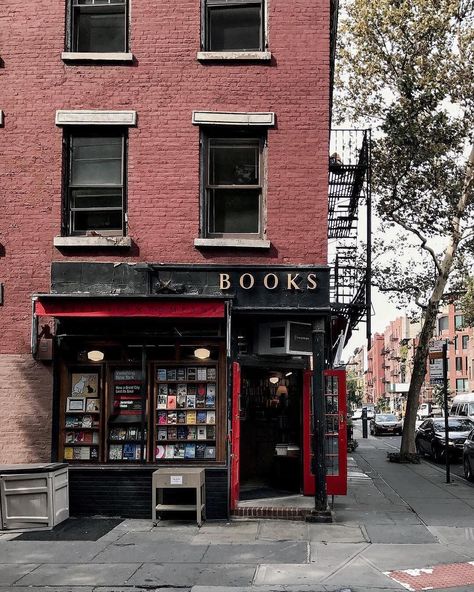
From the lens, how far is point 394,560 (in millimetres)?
8930

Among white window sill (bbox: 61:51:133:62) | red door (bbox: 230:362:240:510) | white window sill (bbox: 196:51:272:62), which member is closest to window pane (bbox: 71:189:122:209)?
white window sill (bbox: 61:51:133:62)

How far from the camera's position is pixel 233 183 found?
40.1 feet

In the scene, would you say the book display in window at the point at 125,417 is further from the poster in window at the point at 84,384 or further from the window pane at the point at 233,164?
the window pane at the point at 233,164

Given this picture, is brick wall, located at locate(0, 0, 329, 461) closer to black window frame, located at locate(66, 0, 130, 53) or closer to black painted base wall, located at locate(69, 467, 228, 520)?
black window frame, located at locate(66, 0, 130, 53)

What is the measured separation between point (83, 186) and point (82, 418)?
A: 3726 millimetres

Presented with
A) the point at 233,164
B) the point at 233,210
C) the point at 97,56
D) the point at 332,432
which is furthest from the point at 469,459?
the point at 97,56

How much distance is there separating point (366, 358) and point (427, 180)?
502ft

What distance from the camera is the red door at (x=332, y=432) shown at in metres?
12.4

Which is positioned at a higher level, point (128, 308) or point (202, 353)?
point (128, 308)

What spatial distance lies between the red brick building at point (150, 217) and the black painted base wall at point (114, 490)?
30 millimetres

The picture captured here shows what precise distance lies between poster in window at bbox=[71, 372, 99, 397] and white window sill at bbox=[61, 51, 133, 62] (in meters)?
5.05

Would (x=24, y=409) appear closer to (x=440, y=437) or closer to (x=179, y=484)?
(x=179, y=484)

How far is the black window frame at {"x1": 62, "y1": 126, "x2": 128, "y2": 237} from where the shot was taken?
12.1 meters

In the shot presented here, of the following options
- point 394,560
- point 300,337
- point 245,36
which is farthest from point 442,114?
point 394,560
